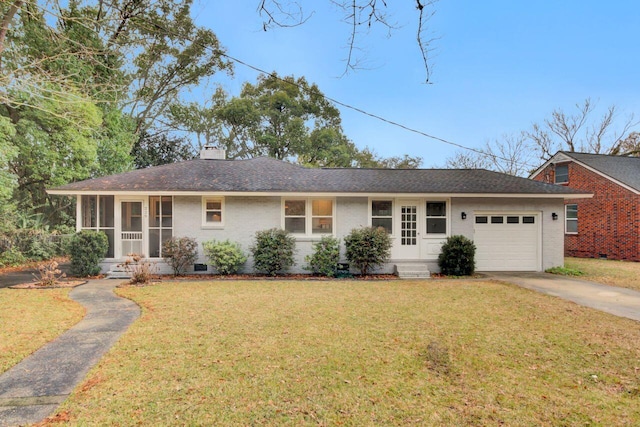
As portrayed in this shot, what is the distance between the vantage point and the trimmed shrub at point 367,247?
1038cm

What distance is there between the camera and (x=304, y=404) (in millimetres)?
3064

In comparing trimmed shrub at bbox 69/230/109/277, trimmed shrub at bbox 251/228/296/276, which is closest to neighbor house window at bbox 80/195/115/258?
trimmed shrub at bbox 69/230/109/277

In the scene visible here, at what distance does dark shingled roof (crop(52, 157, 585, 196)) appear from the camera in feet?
35.5

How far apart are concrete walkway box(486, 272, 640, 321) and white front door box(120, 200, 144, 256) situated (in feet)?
39.2

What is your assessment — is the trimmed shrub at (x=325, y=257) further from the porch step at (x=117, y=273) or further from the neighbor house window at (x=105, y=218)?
the neighbor house window at (x=105, y=218)

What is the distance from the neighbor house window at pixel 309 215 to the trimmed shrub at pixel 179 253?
10.5 ft

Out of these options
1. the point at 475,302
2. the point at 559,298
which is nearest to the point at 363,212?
the point at 475,302

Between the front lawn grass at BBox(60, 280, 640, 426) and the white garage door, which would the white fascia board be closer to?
the white garage door

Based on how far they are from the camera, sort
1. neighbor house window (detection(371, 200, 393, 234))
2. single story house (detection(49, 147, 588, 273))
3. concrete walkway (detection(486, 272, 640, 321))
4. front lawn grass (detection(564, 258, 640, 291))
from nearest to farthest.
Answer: concrete walkway (detection(486, 272, 640, 321)) < front lawn grass (detection(564, 258, 640, 291)) < single story house (detection(49, 147, 588, 273)) < neighbor house window (detection(371, 200, 393, 234))

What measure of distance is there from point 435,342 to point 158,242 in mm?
9715

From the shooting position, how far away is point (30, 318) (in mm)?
5754

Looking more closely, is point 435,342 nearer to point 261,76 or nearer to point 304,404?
point 304,404

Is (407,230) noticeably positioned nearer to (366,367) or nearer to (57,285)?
(366,367)

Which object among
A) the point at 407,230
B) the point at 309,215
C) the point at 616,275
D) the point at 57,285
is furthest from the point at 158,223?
the point at 616,275
